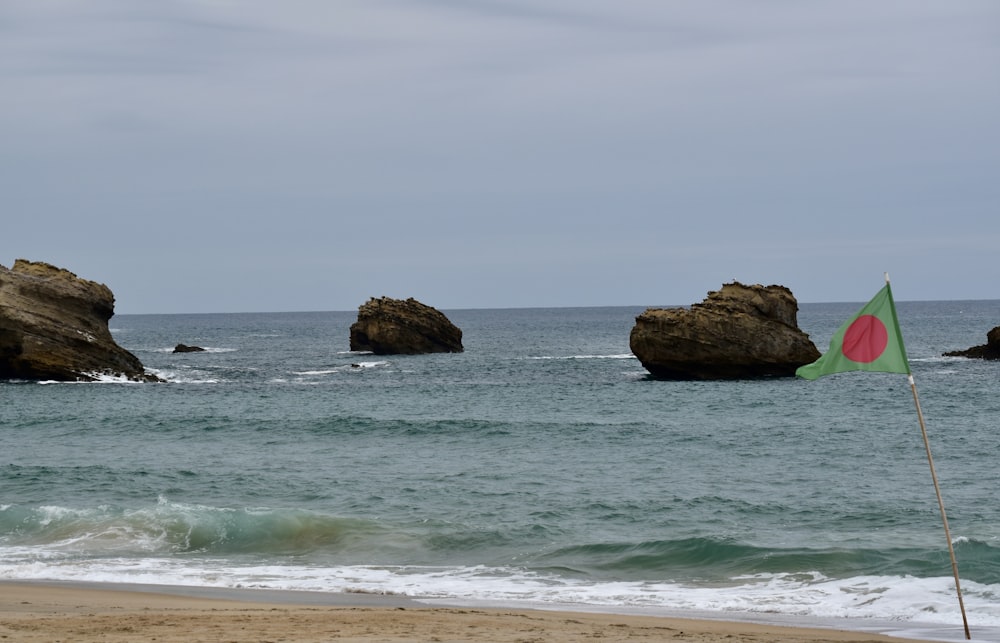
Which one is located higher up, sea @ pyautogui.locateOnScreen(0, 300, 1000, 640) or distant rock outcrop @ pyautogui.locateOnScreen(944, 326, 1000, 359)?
distant rock outcrop @ pyautogui.locateOnScreen(944, 326, 1000, 359)

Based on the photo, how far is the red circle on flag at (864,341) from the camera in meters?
11.4

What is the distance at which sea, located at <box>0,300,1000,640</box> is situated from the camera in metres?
15.2

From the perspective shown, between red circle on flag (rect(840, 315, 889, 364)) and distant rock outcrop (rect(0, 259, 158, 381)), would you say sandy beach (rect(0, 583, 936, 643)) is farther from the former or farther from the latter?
distant rock outcrop (rect(0, 259, 158, 381))

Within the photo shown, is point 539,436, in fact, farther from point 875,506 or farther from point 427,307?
point 427,307

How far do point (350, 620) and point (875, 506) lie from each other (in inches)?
472

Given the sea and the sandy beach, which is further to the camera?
the sea

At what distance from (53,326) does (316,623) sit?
4266cm

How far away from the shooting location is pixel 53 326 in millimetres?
49781

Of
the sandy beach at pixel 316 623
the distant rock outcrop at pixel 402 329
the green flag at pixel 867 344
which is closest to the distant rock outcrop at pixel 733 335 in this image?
the distant rock outcrop at pixel 402 329

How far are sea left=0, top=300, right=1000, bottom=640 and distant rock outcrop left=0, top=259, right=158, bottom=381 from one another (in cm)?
643

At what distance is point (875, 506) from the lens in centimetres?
2017

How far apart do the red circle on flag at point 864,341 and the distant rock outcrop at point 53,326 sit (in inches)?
1729

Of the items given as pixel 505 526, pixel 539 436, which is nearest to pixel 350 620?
pixel 505 526

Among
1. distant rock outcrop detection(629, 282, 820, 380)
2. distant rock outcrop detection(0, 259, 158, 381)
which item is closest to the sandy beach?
distant rock outcrop detection(629, 282, 820, 380)
